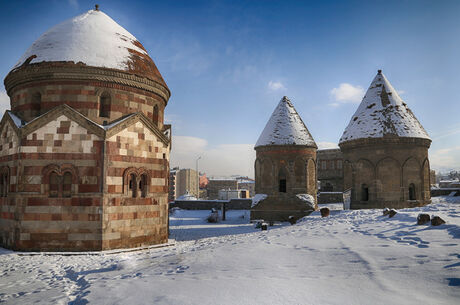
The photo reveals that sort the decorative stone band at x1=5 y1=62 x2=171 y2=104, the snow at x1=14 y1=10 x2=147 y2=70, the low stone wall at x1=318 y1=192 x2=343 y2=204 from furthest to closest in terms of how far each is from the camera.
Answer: the low stone wall at x1=318 y1=192 x2=343 y2=204 < the snow at x1=14 y1=10 x2=147 y2=70 < the decorative stone band at x1=5 y1=62 x2=171 y2=104

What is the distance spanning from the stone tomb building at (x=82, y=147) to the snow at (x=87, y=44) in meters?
0.04

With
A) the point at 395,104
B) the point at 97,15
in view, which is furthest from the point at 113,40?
the point at 395,104

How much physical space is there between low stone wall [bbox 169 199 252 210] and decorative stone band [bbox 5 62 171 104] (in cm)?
2408

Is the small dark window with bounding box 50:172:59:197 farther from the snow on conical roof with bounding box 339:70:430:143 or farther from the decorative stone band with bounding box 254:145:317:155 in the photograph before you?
the snow on conical roof with bounding box 339:70:430:143

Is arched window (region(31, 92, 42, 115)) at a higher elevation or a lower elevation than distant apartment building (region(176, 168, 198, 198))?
higher

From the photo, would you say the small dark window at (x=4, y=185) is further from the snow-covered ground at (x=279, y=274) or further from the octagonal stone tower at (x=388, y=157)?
the octagonal stone tower at (x=388, y=157)

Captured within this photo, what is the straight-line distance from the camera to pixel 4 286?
6863 millimetres

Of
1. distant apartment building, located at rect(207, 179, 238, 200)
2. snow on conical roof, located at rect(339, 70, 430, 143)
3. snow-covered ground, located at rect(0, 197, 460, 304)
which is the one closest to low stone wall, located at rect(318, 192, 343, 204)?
snow on conical roof, located at rect(339, 70, 430, 143)

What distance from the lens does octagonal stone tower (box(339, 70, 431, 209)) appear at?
19.8m

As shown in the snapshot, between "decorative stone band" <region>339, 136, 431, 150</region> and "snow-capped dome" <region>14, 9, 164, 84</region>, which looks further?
"decorative stone band" <region>339, 136, 431, 150</region>

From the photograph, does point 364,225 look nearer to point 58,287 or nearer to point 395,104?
point 58,287

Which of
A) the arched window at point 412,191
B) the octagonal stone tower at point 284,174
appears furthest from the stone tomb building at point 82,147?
the arched window at point 412,191

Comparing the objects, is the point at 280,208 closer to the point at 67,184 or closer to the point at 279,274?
the point at 67,184

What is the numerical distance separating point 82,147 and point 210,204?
25054 mm
